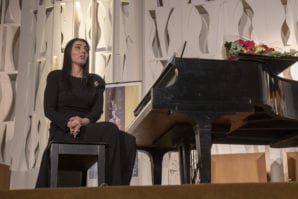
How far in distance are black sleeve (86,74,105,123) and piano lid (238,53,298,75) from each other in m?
1.00

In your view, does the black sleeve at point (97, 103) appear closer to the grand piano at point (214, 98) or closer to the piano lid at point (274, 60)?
the grand piano at point (214, 98)

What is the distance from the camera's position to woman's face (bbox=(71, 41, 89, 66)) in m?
3.30

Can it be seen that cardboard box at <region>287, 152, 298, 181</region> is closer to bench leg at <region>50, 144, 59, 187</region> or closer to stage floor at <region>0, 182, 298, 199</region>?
bench leg at <region>50, 144, 59, 187</region>

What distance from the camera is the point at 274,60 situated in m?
3.06

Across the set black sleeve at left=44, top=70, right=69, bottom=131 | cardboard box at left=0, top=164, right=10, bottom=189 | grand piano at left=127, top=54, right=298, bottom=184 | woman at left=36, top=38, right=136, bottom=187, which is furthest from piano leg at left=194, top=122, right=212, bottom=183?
cardboard box at left=0, top=164, right=10, bottom=189

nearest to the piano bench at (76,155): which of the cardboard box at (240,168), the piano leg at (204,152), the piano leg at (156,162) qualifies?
the piano leg at (204,152)

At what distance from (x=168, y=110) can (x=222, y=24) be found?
3080mm

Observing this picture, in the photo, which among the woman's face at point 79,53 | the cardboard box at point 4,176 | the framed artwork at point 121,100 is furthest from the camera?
the framed artwork at point 121,100

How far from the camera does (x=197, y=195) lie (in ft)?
6.29

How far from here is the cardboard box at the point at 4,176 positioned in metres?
4.99

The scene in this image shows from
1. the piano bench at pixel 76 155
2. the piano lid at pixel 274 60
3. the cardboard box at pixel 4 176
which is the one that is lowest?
the cardboard box at pixel 4 176

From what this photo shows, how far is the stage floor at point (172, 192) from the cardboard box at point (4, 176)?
10.9 feet

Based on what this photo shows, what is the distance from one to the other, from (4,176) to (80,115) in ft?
7.56

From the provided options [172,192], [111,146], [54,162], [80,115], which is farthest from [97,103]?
[172,192]
